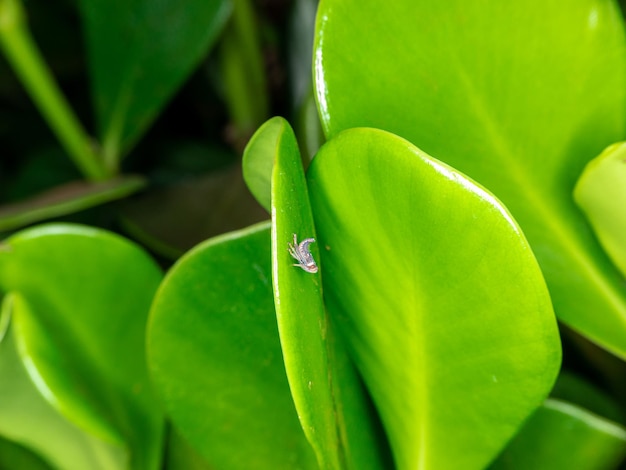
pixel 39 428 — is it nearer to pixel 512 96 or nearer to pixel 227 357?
pixel 227 357

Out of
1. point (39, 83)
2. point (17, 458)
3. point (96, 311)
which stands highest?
point (39, 83)

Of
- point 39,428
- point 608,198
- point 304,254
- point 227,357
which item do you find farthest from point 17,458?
point 608,198

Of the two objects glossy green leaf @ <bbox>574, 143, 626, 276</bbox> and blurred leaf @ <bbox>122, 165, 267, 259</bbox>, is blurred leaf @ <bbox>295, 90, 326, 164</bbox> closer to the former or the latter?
blurred leaf @ <bbox>122, 165, 267, 259</bbox>

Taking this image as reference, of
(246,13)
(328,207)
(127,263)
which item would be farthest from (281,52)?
(328,207)

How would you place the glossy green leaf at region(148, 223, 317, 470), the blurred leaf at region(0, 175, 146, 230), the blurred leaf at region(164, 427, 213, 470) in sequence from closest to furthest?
the glossy green leaf at region(148, 223, 317, 470), the blurred leaf at region(164, 427, 213, 470), the blurred leaf at region(0, 175, 146, 230)

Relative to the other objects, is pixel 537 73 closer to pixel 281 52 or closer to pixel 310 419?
pixel 310 419

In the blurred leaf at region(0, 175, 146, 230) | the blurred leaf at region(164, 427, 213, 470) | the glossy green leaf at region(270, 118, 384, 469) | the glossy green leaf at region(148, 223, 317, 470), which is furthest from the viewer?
the blurred leaf at region(0, 175, 146, 230)

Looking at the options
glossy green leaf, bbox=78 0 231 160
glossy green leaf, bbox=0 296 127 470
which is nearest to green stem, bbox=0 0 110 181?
glossy green leaf, bbox=78 0 231 160

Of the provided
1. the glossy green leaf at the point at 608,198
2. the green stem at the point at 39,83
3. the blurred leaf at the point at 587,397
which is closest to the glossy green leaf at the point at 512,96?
the glossy green leaf at the point at 608,198
